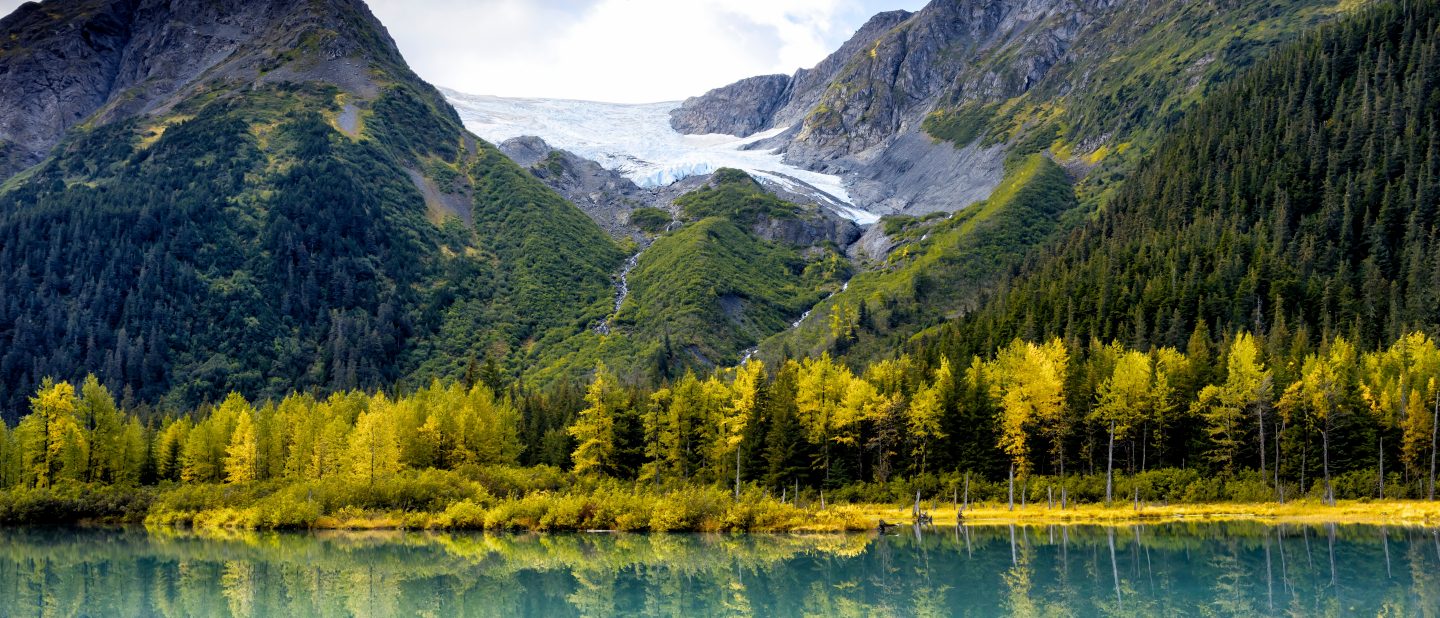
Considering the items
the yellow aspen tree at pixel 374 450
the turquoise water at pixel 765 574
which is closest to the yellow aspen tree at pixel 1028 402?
the turquoise water at pixel 765 574

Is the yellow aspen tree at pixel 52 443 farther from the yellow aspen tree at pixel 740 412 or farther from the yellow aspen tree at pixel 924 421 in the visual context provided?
the yellow aspen tree at pixel 924 421

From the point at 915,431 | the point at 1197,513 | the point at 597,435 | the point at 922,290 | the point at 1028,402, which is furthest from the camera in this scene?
the point at 922,290

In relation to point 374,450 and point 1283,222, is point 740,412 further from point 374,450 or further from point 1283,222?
point 1283,222

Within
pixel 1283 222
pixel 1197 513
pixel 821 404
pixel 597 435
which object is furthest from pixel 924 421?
pixel 1283 222

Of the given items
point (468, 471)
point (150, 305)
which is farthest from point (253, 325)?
point (468, 471)

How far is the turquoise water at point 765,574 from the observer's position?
37438 mm

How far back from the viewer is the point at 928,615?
116ft

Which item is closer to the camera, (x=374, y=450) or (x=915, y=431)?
(x=915, y=431)

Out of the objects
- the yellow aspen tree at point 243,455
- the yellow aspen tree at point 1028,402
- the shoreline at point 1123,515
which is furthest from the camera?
the yellow aspen tree at point 243,455

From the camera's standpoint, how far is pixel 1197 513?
65750mm

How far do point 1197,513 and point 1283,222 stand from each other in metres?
69.0

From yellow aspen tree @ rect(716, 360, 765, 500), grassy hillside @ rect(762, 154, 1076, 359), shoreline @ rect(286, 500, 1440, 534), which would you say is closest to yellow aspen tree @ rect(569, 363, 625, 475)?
yellow aspen tree @ rect(716, 360, 765, 500)

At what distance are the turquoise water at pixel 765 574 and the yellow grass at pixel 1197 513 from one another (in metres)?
4.72

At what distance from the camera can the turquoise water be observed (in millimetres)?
37438
